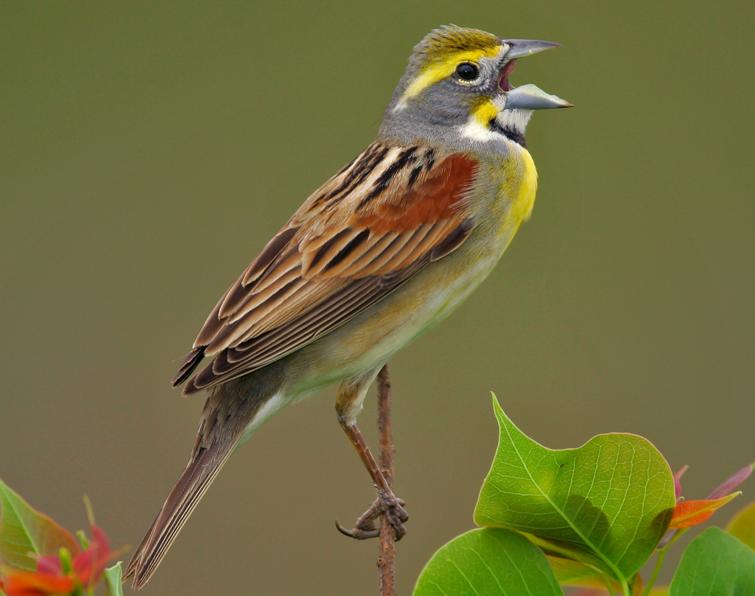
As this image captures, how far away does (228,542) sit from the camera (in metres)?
5.35

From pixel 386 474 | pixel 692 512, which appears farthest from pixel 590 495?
pixel 386 474

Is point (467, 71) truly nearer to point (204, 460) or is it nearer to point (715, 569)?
point (204, 460)

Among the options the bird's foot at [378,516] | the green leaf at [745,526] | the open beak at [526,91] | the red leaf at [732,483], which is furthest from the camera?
the open beak at [526,91]

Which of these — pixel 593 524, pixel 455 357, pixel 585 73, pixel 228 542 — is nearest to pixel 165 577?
pixel 228 542

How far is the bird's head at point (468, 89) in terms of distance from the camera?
10.4ft

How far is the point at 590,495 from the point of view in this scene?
1546mm

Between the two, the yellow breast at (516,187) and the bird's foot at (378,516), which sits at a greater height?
the yellow breast at (516,187)

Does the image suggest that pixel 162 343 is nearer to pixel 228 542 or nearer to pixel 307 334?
pixel 228 542

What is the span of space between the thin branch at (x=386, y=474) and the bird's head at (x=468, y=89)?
0.65 metres

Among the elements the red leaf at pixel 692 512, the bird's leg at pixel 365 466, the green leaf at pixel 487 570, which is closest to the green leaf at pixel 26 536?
the green leaf at pixel 487 570

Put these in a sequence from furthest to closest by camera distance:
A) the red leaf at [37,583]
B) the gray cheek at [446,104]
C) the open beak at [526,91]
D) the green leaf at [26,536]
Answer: the gray cheek at [446,104] → the open beak at [526,91] → the green leaf at [26,536] → the red leaf at [37,583]

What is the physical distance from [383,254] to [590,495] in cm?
157

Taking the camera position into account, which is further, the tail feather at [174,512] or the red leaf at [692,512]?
the tail feather at [174,512]

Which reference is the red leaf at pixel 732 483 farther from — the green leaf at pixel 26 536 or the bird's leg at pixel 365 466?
the bird's leg at pixel 365 466
